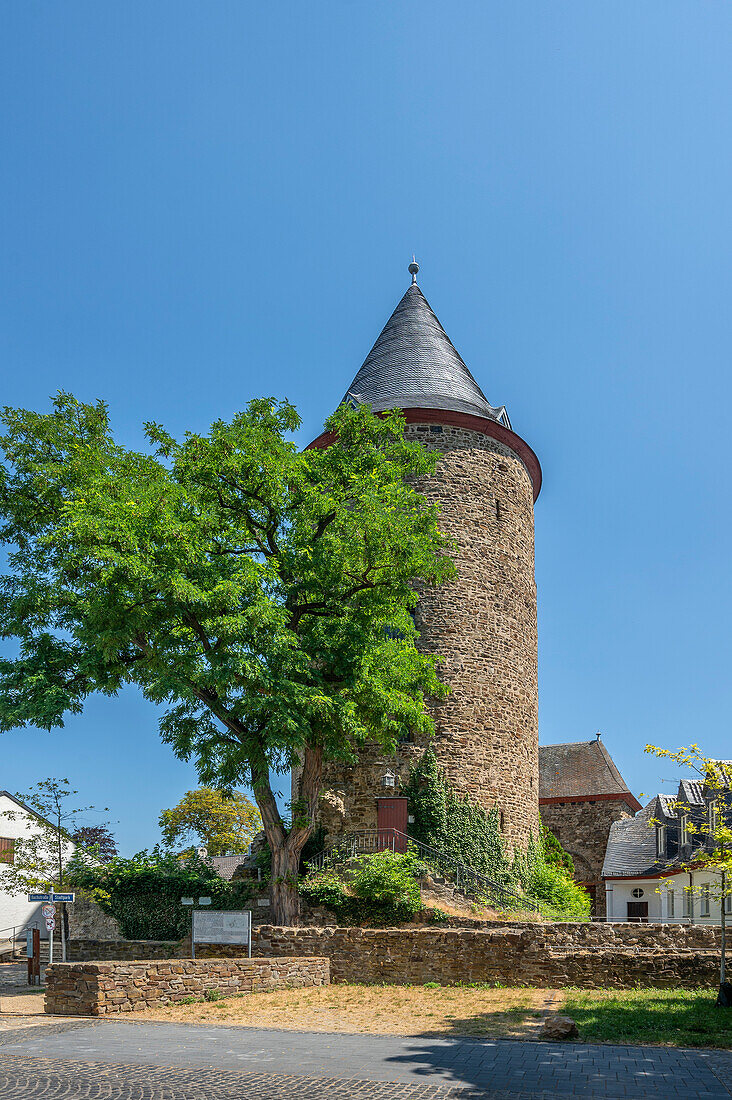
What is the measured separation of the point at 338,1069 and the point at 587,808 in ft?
96.3

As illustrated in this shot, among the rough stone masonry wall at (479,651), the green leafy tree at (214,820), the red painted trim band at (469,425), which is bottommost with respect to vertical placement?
the green leafy tree at (214,820)

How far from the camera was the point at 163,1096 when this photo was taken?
8.44 metres

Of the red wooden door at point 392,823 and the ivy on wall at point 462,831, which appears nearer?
the red wooden door at point 392,823

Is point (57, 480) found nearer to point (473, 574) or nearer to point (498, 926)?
point (473, 574)

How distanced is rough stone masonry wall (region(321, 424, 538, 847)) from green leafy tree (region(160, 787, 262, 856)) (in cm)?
2334

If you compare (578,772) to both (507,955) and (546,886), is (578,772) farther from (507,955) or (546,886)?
(507,955)

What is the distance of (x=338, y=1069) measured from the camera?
31.0ft

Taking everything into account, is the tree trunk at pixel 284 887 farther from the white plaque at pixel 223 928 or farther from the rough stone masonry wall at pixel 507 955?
the white plaque at pixel 223 928

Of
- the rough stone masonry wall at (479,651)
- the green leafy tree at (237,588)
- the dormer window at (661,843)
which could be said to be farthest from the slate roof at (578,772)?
the green leafy tree at (237,588)

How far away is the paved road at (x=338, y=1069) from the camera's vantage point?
8.48 meters

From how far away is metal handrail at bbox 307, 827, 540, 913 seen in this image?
21.9 meters

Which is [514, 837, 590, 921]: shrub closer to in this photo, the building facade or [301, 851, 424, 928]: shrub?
[301, 851, 424, 928]: shrub

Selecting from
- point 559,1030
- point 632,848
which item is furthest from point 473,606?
point 559,1030

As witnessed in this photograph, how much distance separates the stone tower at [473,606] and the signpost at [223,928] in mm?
6538
